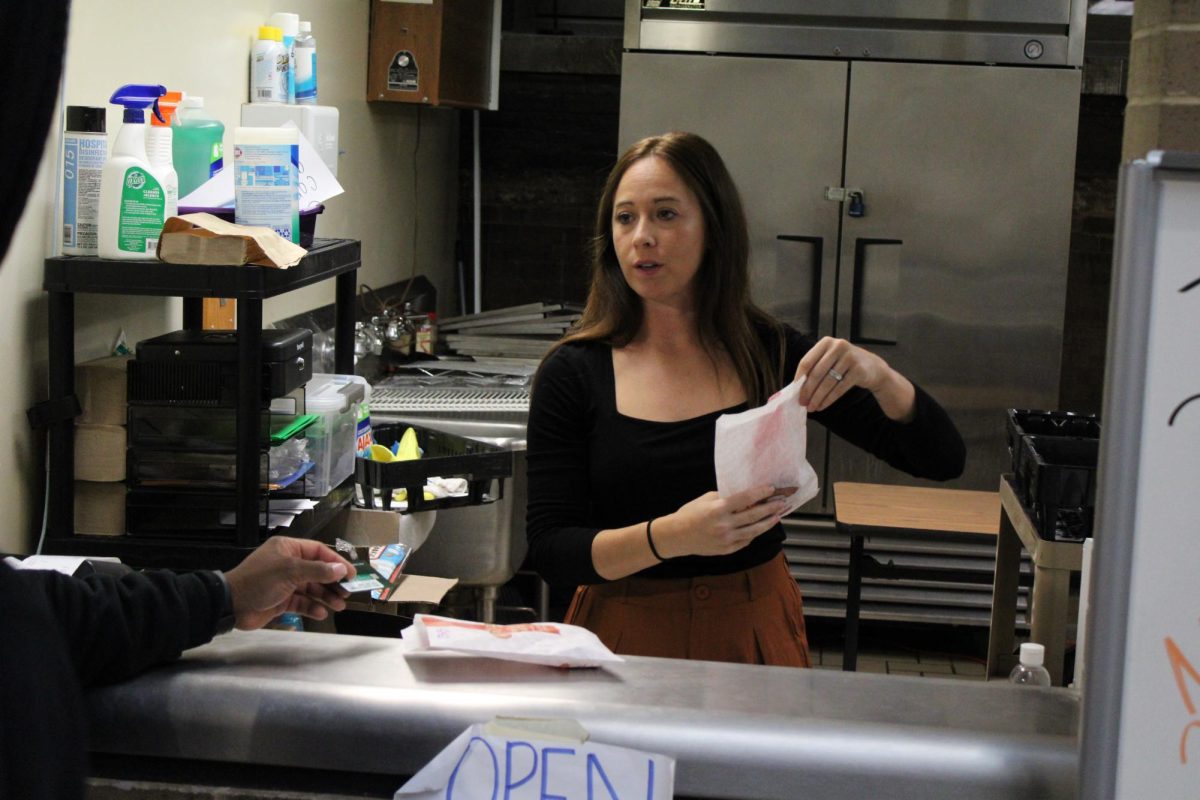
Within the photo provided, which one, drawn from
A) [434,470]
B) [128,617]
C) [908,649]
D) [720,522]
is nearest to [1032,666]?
[720,522]

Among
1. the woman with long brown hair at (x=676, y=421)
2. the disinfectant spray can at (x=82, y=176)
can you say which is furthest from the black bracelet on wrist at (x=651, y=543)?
the disinfectant spray can at (x=82, y=176)

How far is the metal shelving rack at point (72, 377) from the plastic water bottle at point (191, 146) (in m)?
0.34

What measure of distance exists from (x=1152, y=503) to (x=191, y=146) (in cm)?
202

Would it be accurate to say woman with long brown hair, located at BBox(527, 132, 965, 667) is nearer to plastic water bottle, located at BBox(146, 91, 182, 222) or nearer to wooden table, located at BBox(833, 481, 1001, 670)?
plastic water bottle, located at BBox(146, 91, 182, 222)

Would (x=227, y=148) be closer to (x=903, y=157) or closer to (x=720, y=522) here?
(x=720, y=522)

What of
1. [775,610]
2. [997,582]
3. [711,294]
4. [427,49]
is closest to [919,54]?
[427,49]

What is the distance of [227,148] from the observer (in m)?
3.19

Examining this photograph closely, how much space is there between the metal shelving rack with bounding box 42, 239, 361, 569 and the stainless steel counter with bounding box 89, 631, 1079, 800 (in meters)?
0.92

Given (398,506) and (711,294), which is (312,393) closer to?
(398,506)

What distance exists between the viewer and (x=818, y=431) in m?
4.96

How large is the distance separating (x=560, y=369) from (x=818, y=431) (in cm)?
283

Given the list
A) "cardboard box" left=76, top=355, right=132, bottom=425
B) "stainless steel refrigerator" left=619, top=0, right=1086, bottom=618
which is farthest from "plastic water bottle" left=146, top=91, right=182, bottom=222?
"stainless steel refrigerator" left=619, top=0, right=1086, bottom=618

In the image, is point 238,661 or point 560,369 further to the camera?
point 560,369

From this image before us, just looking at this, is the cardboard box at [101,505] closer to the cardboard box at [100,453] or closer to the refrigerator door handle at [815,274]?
the cardboard box at [100,453]
